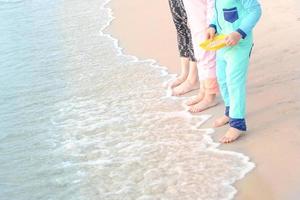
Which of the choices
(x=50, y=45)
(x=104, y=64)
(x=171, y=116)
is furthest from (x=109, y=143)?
(x=50, y=45)

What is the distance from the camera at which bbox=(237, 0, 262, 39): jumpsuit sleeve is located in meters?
3.90

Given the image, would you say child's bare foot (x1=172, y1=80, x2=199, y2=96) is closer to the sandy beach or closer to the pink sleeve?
the sandy beach

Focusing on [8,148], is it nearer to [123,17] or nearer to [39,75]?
[39,75]

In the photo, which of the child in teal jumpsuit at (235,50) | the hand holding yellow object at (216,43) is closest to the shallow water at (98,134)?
the child in teal jumpsuit at (235,50)

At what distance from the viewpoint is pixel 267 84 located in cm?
507

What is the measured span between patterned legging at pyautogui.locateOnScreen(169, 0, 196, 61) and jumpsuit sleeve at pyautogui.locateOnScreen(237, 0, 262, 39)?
114 cm

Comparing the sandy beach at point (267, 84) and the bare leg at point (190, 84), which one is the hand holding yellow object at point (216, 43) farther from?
the bare leg at point (190, 84)

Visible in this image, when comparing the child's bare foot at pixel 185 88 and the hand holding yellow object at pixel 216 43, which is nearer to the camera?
the hand holding yellow object at pixel 216 43

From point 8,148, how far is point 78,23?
14.6 ft

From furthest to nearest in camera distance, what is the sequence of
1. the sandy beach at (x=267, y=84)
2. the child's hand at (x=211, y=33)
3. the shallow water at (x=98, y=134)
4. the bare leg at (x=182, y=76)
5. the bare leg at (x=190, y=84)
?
the bare leg at (x=182, y=76), the bare leg at (x=190, y=84), the child's hand at (x=211, y=33), the shallow water at (x=98, y=134), the sandy beach at (x=267, y=84)

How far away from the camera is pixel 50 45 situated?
7.75 meters

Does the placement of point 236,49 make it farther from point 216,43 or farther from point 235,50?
point 216,43

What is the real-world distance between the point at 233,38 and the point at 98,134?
1444 mm

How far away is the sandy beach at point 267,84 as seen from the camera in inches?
144
